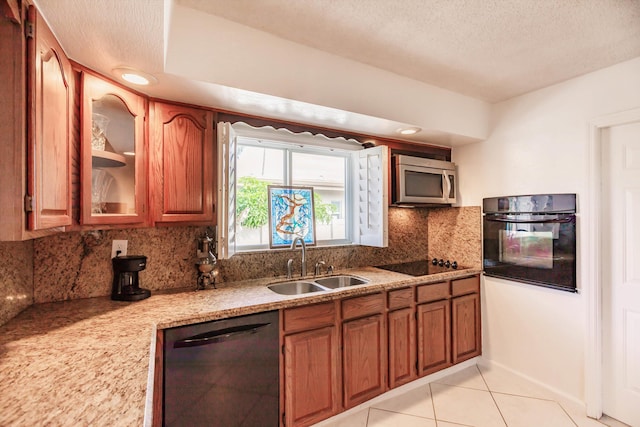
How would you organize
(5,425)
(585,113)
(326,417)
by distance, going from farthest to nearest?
1. (585,113)
2. (326,417)
3. (5,425)

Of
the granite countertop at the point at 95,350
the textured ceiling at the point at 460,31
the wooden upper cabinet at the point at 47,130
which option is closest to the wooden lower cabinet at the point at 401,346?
the granite countertop at the point at 95,350

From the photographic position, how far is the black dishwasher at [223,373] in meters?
1.47

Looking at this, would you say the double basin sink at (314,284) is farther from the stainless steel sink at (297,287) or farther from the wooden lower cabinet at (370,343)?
the wooden lower cabinet at (370,343)

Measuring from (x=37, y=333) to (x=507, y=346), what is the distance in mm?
3280

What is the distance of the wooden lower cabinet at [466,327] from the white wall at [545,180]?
0.09 metres

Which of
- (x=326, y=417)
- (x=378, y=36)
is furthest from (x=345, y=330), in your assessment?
(x=378, y=36)

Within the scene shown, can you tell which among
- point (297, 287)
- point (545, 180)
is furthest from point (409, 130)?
point (297, 287)

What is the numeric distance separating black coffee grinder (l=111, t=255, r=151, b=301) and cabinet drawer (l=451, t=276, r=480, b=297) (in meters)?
2.42

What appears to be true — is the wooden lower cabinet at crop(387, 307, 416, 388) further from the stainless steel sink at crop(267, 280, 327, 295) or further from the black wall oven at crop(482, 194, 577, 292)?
the black wall oven at crop(482, 194, 577, 292)

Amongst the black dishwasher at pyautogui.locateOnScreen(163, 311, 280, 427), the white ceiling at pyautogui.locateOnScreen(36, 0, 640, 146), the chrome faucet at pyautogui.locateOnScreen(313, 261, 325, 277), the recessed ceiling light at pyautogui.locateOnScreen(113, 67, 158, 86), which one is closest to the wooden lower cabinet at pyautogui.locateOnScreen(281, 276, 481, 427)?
the black dishwasher at pyautogui.locateOnScreen(163, 311, 280, 427)

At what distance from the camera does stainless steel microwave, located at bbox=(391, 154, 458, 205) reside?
8.59 feet

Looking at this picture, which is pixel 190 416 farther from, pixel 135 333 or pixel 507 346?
pixel 507 346

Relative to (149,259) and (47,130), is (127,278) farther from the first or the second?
(47,130)

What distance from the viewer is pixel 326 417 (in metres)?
1.93
